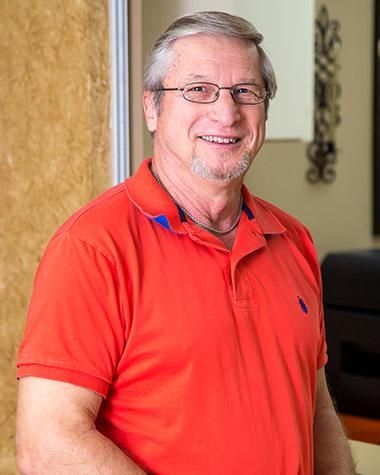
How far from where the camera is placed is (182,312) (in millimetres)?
1531

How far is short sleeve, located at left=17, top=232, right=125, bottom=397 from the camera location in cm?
144

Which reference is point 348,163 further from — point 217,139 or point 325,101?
point 217,139

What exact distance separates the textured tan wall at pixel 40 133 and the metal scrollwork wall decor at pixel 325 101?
192 cm

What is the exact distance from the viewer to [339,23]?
4.52 meters

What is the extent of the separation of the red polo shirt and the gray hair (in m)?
0.18

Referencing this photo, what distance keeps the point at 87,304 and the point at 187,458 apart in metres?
0.30

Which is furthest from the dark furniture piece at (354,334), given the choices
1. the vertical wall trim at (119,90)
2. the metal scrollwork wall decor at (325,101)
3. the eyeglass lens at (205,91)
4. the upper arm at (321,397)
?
the eyeglass lens at (205,91)

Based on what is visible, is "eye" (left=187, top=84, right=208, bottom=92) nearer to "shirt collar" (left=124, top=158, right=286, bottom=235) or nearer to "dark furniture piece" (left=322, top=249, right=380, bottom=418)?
"shirt collar" (left=124, top=158, right=286, bottom=235)

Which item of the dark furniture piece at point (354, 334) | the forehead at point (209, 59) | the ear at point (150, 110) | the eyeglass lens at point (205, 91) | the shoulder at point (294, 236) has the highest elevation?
the forehead at point (209, 59)

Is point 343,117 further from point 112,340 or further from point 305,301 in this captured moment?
point 112,340

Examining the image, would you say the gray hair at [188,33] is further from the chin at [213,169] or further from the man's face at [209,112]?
the chin at [213,169]

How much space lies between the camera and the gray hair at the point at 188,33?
167 cm

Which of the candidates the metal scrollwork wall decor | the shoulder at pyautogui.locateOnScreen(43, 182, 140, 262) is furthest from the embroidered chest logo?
the metal scrollwork wall decor

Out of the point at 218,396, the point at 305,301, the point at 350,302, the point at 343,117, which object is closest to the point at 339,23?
the point at 343,117
